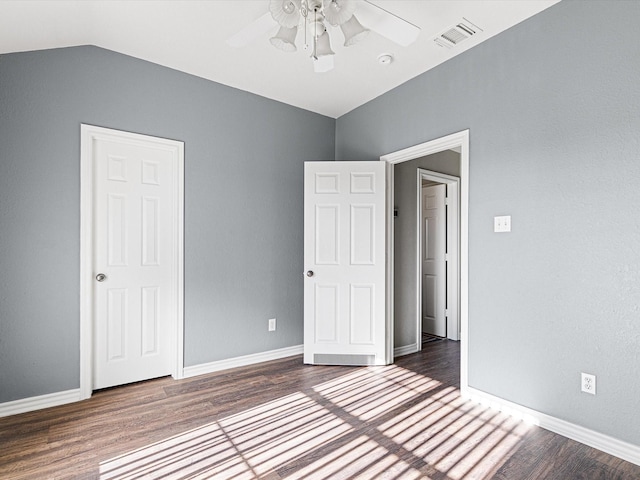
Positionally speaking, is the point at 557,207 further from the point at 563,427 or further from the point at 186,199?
the point at 186,199

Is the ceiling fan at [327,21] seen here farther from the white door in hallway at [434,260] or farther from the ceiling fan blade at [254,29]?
the white door in hallway at [434,260]

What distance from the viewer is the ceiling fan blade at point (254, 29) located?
1.88m

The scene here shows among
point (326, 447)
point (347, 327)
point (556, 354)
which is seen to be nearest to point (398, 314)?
point (347, 327)

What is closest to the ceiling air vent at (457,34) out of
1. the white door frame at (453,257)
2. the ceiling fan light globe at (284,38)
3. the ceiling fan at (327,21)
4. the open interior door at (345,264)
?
the ceiling fan at (327,21)

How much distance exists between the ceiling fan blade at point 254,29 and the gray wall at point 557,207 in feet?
5.50

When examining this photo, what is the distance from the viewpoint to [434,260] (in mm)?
4863

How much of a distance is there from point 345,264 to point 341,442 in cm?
173

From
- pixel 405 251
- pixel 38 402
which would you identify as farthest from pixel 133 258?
pixel 405 251

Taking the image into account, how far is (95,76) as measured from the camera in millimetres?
2797

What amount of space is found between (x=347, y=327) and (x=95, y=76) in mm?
3040

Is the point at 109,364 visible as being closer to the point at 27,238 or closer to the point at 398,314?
the point at 27,238

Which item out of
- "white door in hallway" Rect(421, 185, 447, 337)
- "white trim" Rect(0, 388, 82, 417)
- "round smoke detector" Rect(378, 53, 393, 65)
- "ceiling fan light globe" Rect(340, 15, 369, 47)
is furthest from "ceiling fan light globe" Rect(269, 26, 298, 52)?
"white door in hallway" Rect(421, 185, 447, 337)

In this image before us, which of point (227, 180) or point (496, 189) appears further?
point (227, 180)

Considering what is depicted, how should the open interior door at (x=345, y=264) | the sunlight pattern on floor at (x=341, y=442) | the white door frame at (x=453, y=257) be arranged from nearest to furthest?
the sunlight pattern on floor at (x=341, y=442) < the open interior door at (x=345, y=264) < the white door frame at (x=453, y=257)
